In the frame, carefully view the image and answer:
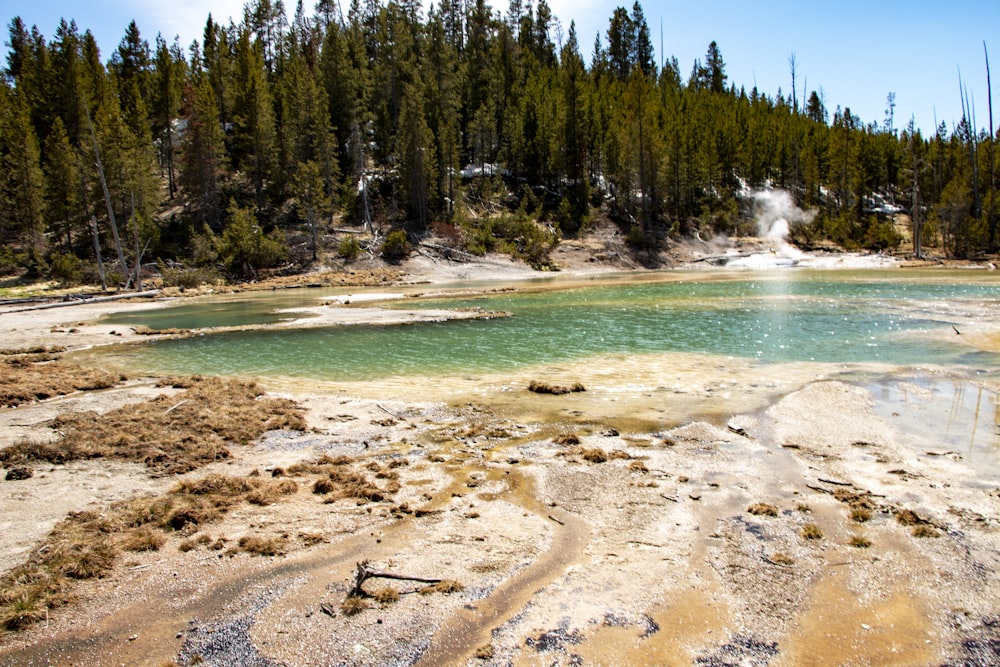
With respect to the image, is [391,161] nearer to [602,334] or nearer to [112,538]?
[602,334]

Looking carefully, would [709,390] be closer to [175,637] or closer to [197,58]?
[175,637]

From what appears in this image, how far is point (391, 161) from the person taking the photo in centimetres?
7412

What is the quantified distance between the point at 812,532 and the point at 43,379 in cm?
1749

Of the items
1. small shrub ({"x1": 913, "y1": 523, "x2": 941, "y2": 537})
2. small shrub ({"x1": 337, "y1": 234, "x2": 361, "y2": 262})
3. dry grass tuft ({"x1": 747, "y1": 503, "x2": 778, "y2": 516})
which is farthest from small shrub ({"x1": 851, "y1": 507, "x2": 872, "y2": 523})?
small shrub ({"x1": 337, "y1": 234, "x2": 361, "y2": 262})

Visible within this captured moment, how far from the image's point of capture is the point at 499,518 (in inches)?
291

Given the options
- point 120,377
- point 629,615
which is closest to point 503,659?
point 629,615

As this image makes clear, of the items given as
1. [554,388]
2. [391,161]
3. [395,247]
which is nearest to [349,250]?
[395,247]

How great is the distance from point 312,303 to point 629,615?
33765mm

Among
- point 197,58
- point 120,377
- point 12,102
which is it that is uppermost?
point 197,58

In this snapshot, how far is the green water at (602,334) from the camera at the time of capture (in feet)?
58.7

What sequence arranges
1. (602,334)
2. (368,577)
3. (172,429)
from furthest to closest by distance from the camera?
(602,334), (172,429), (368,577)

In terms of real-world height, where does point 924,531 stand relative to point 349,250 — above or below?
below

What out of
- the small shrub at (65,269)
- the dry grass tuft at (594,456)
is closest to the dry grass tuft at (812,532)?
the dry grass tuft at (594,456)

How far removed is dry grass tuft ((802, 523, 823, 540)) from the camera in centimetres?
665
